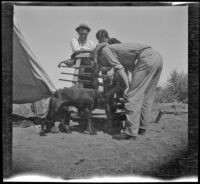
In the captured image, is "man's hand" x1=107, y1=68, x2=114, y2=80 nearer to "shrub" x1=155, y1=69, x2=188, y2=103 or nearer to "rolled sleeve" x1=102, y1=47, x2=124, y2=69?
"rolled sleeve" x1=102, y1=47, x2=124, y2=69

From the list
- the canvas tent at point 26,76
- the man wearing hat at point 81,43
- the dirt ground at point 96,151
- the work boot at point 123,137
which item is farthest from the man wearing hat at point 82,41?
the work boot at point 123,137

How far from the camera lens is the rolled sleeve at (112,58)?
567 centimetres

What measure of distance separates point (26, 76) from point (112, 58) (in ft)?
4.09

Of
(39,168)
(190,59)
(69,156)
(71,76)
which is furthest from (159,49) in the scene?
(39,168)

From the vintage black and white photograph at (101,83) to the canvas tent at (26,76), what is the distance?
1 cm

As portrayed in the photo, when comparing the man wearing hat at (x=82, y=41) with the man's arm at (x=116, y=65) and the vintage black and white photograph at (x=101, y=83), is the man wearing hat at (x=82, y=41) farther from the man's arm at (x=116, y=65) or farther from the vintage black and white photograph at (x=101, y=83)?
the man's arm at (x=116, y=65)

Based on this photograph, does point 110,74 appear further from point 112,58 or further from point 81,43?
point 81,43

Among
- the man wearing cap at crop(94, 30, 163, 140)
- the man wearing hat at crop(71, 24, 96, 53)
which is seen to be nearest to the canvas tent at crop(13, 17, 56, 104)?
the man wearing hat at crop(71, 24, 96, 53)

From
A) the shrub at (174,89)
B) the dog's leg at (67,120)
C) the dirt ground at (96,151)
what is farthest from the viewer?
the dog's leg at (67,120)

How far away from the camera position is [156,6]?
558 centimetres

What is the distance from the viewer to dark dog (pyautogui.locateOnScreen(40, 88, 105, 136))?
5.68 m

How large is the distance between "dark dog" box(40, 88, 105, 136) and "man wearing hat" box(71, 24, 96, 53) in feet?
1.93

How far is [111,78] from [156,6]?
116cm

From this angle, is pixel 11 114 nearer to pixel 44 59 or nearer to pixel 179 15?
pixel 44 59
